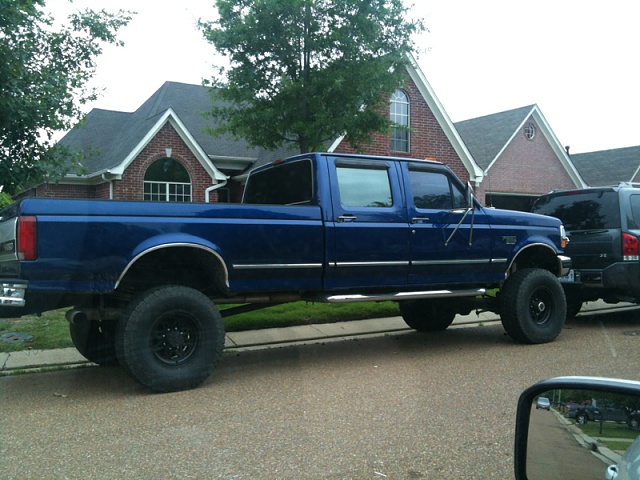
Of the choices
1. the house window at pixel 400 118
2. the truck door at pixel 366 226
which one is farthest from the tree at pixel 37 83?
the house window at pixel 400 118

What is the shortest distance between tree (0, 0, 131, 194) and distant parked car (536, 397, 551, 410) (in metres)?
8.62

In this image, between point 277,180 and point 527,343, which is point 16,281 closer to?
point 277,180

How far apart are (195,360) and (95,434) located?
1.39 meters

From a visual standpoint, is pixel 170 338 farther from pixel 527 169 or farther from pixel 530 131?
pixel 530 131

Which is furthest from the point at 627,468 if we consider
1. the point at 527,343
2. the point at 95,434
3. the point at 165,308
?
the point at 527,343

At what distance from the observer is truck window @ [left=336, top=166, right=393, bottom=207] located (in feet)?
22.8

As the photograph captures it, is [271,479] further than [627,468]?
Yes

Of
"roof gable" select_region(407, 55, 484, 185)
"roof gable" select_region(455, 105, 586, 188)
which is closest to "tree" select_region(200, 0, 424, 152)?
"roof gable" select_region(407, 55, 484, 185)

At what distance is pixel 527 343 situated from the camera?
7984 millimetres

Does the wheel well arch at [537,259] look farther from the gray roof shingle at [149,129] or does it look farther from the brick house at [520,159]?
the brick house at [520,159]

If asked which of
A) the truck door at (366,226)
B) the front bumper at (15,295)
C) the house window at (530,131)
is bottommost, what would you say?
the front bumper at (15,295)

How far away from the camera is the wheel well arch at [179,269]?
601 centimetres

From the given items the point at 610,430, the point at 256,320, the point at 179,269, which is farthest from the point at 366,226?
the point at 610,430

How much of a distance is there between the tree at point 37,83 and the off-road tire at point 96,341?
3.81 metres
